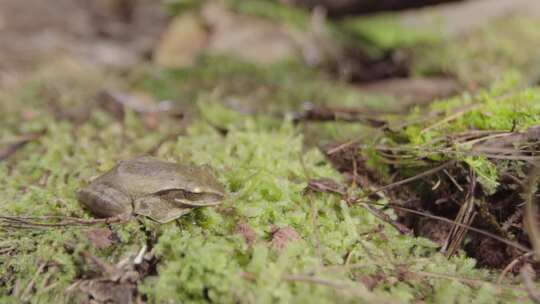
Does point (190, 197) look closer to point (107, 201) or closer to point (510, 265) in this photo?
point (107, 201)

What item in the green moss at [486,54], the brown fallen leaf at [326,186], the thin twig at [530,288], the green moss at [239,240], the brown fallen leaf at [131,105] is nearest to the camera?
the thin twig at [530,288]

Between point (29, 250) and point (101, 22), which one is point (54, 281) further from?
point (101, 22)

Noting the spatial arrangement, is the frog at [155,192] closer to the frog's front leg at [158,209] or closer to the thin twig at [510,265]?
the frog's front leg at [158,209]

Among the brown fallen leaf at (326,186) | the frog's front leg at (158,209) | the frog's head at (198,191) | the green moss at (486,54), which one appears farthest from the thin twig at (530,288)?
the green moss at (486,54)

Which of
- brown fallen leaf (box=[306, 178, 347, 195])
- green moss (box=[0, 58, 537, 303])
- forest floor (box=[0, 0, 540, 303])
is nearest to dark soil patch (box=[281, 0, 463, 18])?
forest floor (box=[0, 0, 540, 303])

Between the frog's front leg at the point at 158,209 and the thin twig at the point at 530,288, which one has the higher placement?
the thin twig at the point at 530,288

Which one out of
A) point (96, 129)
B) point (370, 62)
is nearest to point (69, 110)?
point (96, 129)
